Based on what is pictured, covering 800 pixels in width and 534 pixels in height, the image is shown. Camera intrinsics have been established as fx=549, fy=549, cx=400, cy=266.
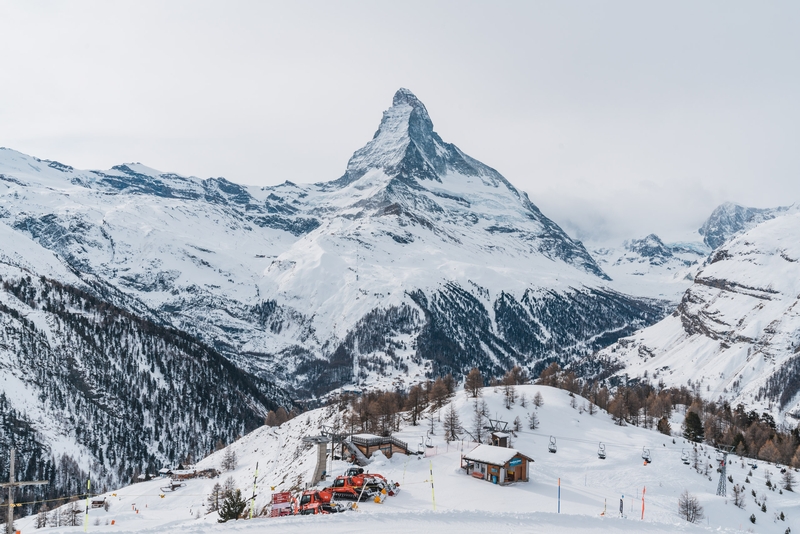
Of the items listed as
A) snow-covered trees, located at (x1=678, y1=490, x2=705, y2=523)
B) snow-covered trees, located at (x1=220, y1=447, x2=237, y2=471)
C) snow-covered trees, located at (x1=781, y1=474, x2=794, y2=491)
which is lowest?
snow-covered trees, located at (x1=220, y1=447, x2=237, y2=471)

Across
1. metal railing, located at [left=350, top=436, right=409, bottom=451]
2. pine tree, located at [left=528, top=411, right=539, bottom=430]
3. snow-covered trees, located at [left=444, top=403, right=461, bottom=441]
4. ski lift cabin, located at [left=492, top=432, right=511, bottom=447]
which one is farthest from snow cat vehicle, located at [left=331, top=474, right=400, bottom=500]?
pine tree, located at [left=528, top=411, right=539, bottom=430]

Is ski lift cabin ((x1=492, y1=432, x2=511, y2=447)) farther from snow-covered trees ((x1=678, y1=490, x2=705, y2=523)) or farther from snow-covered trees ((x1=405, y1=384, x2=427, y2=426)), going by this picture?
snow-covered trees ((x1=405, y1=384, x2=427, y2=426))

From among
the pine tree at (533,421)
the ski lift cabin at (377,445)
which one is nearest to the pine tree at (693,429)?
the pine tree at (533,421)

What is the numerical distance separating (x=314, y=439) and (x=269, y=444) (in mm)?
76175

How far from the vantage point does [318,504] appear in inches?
1860

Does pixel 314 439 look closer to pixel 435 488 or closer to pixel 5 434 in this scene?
pixel 435 488

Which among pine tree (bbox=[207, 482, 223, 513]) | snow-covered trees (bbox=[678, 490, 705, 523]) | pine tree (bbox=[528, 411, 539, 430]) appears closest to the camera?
snow-covered trees (bbox=[678, 490, 705, 523])

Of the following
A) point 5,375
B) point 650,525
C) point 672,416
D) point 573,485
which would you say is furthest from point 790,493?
point 5,375

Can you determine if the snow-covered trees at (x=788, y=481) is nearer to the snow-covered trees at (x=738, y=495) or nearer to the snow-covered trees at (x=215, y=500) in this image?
the snow-covered trees at (x=738, y=495)

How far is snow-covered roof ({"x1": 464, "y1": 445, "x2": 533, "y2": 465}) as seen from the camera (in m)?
64.4

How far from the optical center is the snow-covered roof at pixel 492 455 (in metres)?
64.4

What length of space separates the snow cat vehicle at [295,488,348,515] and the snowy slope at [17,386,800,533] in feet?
9.64

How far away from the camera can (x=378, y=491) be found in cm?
5394

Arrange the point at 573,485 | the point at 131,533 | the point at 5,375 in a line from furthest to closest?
the point at 5,375 → the point at 573,485 → the point at 131,533
